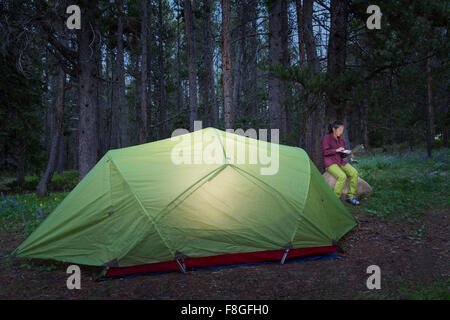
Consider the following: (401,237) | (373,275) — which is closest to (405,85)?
(401,237)

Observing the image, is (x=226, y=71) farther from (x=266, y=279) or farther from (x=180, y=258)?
(x=266, y=279)

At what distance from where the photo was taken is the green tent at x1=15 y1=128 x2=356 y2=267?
3982 mm

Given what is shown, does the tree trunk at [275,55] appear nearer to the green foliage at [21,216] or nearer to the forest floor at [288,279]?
the forest floor at [288,279]

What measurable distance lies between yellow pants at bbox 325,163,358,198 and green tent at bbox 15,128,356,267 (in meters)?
1.79

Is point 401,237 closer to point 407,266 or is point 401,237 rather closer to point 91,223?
point 407,266

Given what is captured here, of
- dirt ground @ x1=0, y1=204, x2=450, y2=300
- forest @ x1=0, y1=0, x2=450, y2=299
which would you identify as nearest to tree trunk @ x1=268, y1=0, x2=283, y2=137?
forest @ x1=0, y1=0, x2=450, y2=299

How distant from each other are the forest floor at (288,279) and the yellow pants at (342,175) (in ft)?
4.71

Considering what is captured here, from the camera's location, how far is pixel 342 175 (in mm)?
6375

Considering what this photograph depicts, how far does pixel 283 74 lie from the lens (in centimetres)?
716

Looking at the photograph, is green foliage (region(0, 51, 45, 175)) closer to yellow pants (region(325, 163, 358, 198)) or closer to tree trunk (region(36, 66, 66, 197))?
tree trunk (region(36, 66, 66, 197))

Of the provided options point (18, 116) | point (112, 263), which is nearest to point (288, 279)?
point (112, 263)

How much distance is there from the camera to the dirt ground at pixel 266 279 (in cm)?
341

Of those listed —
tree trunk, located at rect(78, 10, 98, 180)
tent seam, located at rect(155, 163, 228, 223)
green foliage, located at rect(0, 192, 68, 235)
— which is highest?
tree trunk, located at rect(78, 10, 98, 180)
